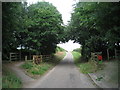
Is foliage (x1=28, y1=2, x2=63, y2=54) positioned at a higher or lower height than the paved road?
higher

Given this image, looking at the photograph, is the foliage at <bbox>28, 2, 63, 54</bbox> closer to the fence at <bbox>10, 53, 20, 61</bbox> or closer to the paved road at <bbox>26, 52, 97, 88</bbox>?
the fence at <bbox>10, 53, 20, 61</bbox>

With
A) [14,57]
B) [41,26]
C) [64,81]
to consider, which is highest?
[41,26]

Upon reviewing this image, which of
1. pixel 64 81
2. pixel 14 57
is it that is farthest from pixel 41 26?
pixel 64 81

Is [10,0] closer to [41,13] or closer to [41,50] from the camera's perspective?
[41,13]

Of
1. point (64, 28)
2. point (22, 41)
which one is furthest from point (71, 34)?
point (22, 41)

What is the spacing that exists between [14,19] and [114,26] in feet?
21.0

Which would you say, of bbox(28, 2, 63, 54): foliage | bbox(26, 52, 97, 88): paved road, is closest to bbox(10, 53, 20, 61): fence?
bbox(28, 2, 63, 54): foliage

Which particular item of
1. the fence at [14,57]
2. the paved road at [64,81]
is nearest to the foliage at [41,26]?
the fence at [14,57]

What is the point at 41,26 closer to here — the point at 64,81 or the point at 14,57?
the point at 14,57

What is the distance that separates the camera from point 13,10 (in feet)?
32.2

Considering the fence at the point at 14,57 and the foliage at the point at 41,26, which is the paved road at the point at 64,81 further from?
the foliage at the point at 41,26

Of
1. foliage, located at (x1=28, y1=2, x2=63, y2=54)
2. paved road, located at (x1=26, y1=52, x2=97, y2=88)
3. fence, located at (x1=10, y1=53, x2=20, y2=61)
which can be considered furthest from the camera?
foliage, located at (x1=28, y1=2, x2=63, y2=54)

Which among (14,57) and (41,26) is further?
(41,26)

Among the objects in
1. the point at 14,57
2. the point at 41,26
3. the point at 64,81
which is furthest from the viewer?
the point at 41,26
